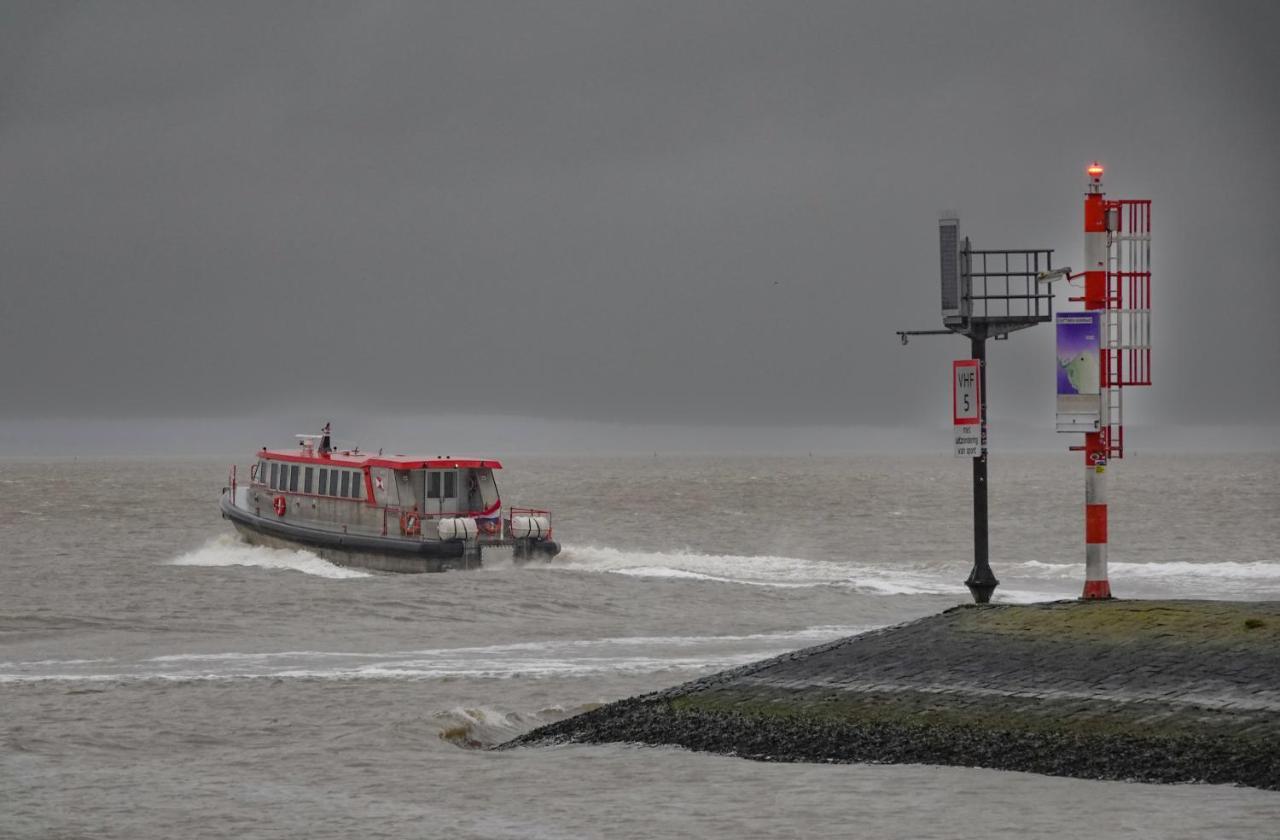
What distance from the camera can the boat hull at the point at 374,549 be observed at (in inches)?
1505

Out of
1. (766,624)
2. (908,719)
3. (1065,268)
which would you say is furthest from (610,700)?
(766,624)

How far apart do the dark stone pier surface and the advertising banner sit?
2.57m

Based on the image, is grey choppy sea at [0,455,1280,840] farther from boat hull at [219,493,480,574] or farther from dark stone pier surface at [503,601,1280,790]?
boat hull at [219,493,480,574]

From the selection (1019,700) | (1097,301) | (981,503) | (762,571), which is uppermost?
(1097,301)

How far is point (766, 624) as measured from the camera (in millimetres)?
28188

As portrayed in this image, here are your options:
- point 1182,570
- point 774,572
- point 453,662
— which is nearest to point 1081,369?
point 453,662

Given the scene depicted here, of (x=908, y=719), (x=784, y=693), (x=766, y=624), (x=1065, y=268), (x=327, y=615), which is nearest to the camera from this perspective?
(x=908, y=719)

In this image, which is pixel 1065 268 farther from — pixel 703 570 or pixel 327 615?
pixel 703 570

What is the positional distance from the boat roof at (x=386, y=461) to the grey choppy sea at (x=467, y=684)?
7.96 ft

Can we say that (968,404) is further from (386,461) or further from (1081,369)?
(386,461)

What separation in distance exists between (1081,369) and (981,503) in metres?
2.31

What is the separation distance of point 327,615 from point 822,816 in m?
18.9

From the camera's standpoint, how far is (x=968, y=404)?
19.8 meters

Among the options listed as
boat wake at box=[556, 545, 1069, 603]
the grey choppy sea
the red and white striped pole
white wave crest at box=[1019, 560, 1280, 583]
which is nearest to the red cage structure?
the red and white striped pole
